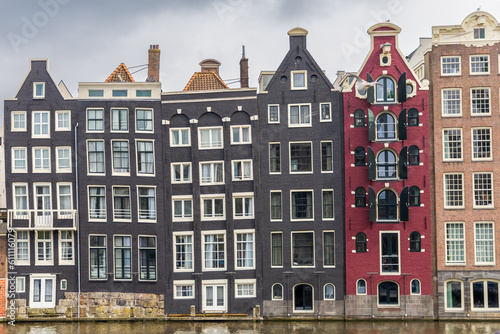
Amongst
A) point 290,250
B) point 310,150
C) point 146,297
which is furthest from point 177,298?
point 310,150

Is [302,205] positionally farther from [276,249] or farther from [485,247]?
[485,247]

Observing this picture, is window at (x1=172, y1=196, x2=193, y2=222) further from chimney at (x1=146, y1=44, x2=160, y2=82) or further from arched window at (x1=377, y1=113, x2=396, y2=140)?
arched window at (x1=377, y1=113, x2=396, y2=140)

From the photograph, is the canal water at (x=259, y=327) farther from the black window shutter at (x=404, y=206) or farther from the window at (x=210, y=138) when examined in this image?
the window at (x=210, y=138)

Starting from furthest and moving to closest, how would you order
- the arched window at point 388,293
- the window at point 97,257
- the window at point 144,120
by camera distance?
the window at point 144,120 < the window at point 97,257 < the arched window at point 388,293

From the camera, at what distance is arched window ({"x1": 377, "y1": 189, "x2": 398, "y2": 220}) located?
40781 mm

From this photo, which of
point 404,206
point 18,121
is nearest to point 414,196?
point 404,206

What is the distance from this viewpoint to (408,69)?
136ft

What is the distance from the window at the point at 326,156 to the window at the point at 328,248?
4.44 meters

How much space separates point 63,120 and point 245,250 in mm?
15856

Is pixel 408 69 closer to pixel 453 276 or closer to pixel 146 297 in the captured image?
pixel 453 276

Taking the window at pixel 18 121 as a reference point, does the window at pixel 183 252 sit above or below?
below

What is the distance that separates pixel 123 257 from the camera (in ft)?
138

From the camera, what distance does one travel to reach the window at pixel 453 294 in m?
40.8

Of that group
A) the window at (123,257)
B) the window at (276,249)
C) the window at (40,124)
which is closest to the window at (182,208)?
the window at (123,257)
